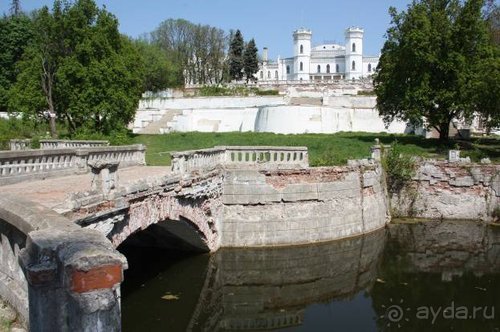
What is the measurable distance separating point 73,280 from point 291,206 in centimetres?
1469

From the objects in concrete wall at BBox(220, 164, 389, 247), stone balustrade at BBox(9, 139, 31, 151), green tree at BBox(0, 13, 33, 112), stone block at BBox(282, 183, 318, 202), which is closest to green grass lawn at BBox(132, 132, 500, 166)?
stone balustrade at BBox(9, 139, 31, 151)

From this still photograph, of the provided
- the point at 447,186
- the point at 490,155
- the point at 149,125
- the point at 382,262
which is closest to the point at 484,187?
the point at 447,186

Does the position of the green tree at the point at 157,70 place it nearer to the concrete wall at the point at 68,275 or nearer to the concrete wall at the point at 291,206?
the concrete wall at the point at 291,206

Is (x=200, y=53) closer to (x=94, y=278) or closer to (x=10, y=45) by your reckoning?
(x=10, y=45)

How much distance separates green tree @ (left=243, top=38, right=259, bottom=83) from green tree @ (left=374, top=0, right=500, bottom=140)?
3997cm

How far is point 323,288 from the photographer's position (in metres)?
14.7

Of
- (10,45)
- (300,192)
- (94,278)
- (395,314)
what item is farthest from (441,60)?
(10,45)

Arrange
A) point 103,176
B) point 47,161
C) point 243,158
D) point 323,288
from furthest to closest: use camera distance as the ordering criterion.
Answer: point 243,158, point 323,288, point 47,161, point 103,176

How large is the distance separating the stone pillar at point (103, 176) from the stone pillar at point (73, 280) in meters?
5.53

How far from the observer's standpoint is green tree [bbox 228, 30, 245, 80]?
68.8 meters

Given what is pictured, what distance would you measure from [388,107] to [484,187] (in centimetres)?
1089

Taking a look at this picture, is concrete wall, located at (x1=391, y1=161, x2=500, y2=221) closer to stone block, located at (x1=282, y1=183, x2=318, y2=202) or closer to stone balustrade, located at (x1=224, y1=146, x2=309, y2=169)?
stone block, located at (x1=282, y1=183, x2=318, y2=202)

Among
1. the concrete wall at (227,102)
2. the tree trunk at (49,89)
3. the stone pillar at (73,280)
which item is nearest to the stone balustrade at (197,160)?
the stone pillar at (73,280)

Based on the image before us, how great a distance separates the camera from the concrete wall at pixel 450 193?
21984 mm
